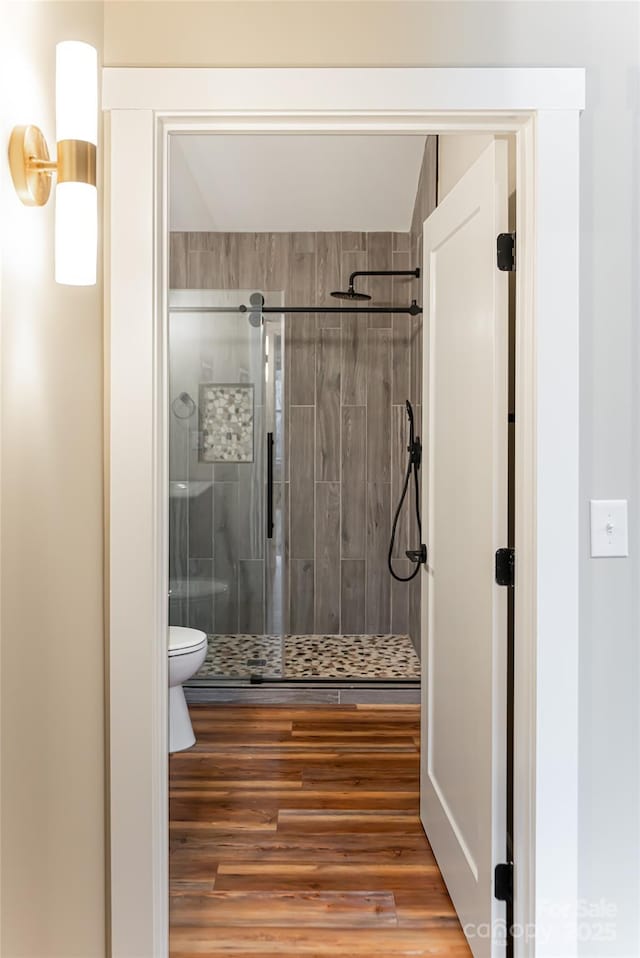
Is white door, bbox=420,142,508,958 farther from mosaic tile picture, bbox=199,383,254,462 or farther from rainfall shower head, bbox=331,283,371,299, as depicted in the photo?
rainfall shower head, bbox=331,283,371,299

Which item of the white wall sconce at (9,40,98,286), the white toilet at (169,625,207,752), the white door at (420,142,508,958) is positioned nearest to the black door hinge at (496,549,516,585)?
the white door at (420,142,508,958)

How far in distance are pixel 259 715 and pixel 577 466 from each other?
2.31 meters

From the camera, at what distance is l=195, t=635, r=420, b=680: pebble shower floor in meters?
3.45

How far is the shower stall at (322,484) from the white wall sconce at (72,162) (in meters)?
2.37

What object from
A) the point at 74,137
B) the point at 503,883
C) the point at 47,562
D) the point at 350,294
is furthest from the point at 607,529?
the point at 350,294

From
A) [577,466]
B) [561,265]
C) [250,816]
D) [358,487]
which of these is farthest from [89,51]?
[358,487]

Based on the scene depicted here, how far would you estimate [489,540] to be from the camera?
1586 millimetres

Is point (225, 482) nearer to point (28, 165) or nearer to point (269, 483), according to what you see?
point (269, 483)

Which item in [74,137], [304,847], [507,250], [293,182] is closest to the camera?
[74,137]

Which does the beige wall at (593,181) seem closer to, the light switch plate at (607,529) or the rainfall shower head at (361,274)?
the light switch plate at (607,529)

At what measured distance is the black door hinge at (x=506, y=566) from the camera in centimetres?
154

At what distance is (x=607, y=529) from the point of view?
1.44m

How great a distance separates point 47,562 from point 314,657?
9.49 feet

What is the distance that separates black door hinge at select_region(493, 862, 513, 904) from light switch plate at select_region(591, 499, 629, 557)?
0.74 meters
